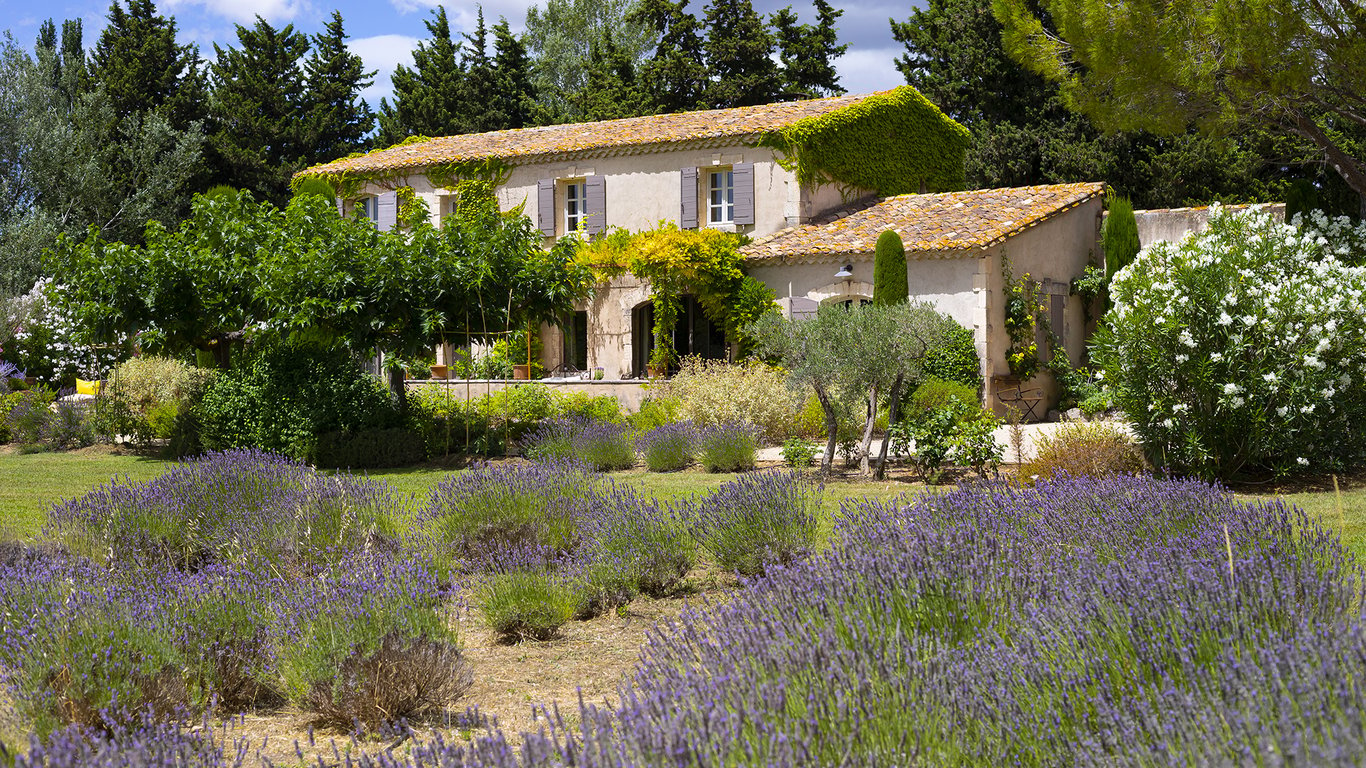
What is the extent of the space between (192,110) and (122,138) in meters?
2.32

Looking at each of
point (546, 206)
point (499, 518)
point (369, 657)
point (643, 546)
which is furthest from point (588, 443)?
point (546, 206)

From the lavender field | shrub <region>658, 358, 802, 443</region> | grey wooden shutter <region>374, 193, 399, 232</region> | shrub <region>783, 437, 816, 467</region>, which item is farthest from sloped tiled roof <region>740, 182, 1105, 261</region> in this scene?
the lavender field

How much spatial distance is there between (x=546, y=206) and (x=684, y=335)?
4.08 metres

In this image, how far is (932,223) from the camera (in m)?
18.8

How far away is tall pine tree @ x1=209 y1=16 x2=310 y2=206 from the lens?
111 ft

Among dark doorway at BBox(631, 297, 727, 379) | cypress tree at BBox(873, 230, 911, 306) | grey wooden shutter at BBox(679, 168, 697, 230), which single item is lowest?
dark doorway at BBox(631, 297, 727, 379)

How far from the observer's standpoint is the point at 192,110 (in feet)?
115

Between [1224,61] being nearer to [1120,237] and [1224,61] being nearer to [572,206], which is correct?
[1120,237]

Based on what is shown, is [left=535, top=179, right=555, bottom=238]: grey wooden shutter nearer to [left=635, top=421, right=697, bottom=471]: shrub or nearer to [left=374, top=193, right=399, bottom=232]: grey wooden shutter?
[left=374, top=193, right=399, bottom=232]: grey wooden shutter

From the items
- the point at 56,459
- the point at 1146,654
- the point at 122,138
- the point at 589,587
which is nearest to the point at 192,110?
the point at 122,138

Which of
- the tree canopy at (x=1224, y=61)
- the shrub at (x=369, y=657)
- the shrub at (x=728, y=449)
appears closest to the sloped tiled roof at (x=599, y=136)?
the tree canopy at (x=1224, y=61)

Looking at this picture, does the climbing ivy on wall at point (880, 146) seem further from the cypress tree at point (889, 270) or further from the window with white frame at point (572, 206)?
the window with white frame at point (572, 206)

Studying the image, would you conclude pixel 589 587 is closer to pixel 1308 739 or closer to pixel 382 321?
pixel 1308 739

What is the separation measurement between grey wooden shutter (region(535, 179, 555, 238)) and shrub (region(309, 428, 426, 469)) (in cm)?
949
